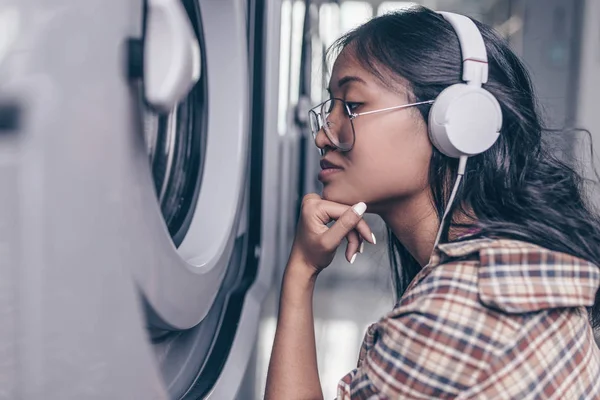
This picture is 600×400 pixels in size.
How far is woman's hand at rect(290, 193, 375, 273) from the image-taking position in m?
0.92

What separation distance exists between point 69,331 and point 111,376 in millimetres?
64

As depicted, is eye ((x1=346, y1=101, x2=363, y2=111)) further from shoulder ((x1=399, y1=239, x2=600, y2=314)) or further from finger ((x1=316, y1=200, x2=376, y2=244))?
shoulder ((x1=399, y1=239, x2=600, y2=314))

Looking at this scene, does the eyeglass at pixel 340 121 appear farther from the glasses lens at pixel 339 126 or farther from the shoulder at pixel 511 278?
the shoulder at pixel 511 278

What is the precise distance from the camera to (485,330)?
27.2 inches

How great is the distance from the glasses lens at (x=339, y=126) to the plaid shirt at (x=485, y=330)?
0.22 meters

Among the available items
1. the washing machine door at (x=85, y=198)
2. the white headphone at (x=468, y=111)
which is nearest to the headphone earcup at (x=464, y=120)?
the white headphone at (x=468, y=111)

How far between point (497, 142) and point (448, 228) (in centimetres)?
15

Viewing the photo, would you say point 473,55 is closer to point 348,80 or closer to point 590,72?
point 348,80

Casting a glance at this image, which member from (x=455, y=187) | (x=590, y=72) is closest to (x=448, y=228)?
(x=455, y=187)

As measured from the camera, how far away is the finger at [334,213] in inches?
36.9

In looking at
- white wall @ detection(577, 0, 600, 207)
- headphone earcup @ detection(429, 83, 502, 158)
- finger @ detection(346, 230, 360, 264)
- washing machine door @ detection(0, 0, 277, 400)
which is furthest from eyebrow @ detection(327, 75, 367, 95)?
white wall @ detection(577, 0, 600, 207)

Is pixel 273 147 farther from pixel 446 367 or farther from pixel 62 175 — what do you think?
pixel 62 175

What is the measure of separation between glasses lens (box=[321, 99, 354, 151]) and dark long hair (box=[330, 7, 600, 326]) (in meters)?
0.07

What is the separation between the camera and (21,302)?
388 mm
